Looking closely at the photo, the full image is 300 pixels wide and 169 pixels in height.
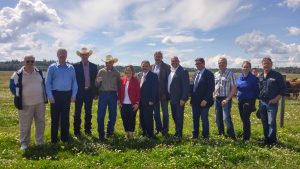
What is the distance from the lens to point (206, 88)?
1294 centimetres

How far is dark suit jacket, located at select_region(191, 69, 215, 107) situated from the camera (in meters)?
12.8

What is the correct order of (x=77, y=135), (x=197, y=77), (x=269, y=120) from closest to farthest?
(x=269, y=120) < (x=197, y=77) < (x=77, y=135)

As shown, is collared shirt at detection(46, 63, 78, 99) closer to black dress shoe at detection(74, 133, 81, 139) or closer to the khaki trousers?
the khaki trousers

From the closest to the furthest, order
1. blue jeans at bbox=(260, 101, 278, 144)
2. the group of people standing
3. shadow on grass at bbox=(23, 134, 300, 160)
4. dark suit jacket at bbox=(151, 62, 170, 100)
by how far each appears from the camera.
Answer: shadow on grass at bbox=(23, 134, 300, 160) → the group of people standing → blue jeans at bbox=(260, 101, 278, 144) → dark suit jacket at bbox=(151, 62, 170, 100)

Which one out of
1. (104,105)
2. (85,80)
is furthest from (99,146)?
(85,80)

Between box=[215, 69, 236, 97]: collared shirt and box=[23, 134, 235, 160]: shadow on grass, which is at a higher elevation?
box=[215, 69, 236, 97]: collared shirt

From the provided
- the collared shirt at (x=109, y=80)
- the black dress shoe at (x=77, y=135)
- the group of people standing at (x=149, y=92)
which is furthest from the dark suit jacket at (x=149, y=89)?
the black dress shoe at (x=77, y=135)

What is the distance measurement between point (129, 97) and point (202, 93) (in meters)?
2.52

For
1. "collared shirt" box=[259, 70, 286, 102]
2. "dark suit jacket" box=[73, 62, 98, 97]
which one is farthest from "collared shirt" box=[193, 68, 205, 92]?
"dark suit jacket" box=[73, 62, 98, 97]

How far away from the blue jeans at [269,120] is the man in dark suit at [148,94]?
373 cm

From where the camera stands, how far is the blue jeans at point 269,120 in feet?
41.0

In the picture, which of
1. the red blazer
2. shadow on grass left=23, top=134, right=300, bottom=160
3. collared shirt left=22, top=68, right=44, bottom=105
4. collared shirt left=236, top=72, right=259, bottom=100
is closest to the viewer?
shadow on grass left=23, top=134, right=300, bottom=160

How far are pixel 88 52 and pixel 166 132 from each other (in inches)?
159

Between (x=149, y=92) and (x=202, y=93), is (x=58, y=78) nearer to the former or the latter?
(x=149, y=92)
